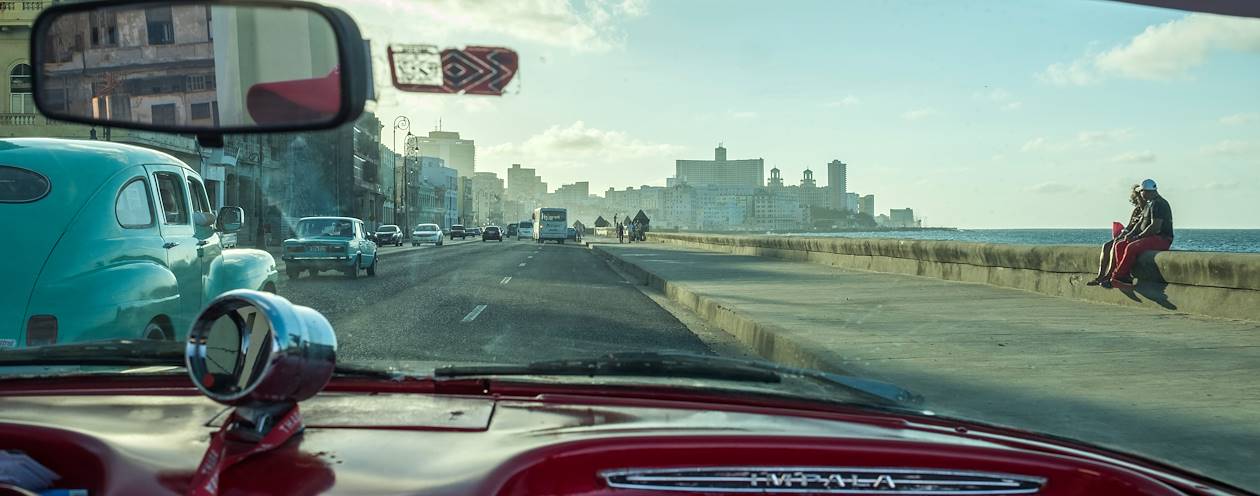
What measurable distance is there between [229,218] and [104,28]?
80.3 inches

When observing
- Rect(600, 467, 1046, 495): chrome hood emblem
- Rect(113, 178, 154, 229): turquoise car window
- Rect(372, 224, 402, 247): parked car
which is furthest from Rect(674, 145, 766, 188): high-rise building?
Rect(372, 224, 402, 247): parked car

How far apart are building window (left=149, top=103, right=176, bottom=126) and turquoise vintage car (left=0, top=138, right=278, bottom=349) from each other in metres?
1.80

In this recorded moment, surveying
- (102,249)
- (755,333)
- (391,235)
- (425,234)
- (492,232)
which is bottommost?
(492,232)

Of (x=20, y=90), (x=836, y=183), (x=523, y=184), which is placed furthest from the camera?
(x=836, y=183)

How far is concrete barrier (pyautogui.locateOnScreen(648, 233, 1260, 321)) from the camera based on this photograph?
10.4 metres

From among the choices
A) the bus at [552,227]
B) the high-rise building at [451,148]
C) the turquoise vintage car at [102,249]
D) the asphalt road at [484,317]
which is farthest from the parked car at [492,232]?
the high-rise building at [451,148]

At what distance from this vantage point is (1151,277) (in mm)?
11750

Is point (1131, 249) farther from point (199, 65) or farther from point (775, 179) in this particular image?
point (199, 65)

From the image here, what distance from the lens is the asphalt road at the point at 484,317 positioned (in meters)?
Result: 8.91

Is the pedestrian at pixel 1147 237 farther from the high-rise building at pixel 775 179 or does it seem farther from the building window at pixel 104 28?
the building window at pixel 104 28

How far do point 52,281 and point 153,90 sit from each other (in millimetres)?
1979

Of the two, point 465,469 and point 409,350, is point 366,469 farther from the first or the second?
point 409,350

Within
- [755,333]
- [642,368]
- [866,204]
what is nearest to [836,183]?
[866,204]

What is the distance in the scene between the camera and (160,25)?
251cm
